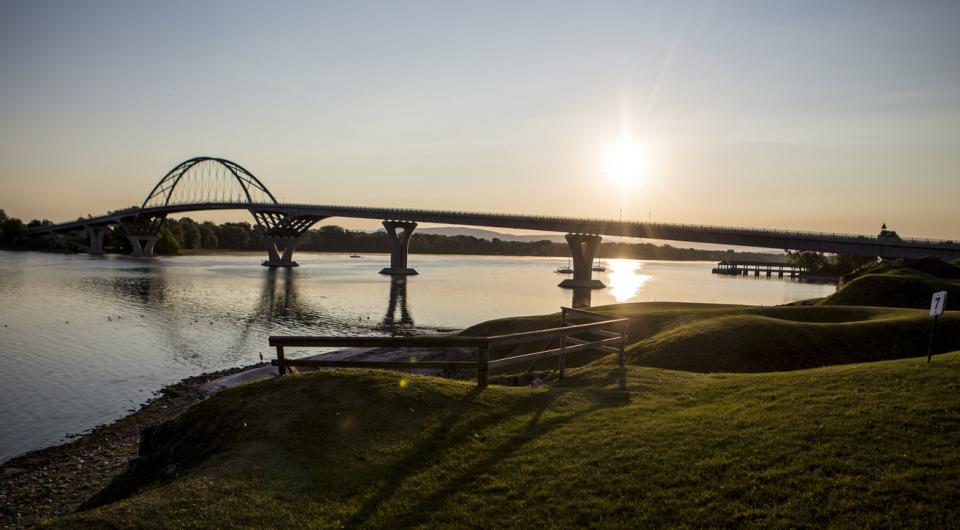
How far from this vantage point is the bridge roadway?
78062mm

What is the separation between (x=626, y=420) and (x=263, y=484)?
7026mm

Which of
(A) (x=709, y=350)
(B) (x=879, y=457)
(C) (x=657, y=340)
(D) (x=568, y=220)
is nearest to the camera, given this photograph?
(B) (x=879, y=457)

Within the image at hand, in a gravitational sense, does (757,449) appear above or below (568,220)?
below

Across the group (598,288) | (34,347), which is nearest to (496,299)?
(598,288)

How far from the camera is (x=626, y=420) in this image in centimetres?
1114

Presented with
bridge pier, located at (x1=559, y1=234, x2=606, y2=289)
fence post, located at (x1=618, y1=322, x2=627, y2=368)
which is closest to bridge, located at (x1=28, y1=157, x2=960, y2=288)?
bridge pier, located at (x1=559, y1=234, x2=606, y2=289)

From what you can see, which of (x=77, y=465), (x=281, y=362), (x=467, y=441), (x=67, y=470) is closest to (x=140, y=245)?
(x=77, y=465)

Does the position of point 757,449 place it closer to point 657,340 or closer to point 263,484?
point 263,484

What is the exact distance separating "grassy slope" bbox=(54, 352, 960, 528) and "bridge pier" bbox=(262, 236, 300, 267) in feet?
446

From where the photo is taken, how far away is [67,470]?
15594mm

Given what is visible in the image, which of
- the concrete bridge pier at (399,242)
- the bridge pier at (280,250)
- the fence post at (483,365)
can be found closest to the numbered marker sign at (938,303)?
the fence post at (483,365)

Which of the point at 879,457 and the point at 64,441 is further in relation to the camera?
the point at 64,441

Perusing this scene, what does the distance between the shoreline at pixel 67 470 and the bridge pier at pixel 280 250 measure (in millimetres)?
→ 124995

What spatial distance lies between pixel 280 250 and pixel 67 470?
138566 millimetres
